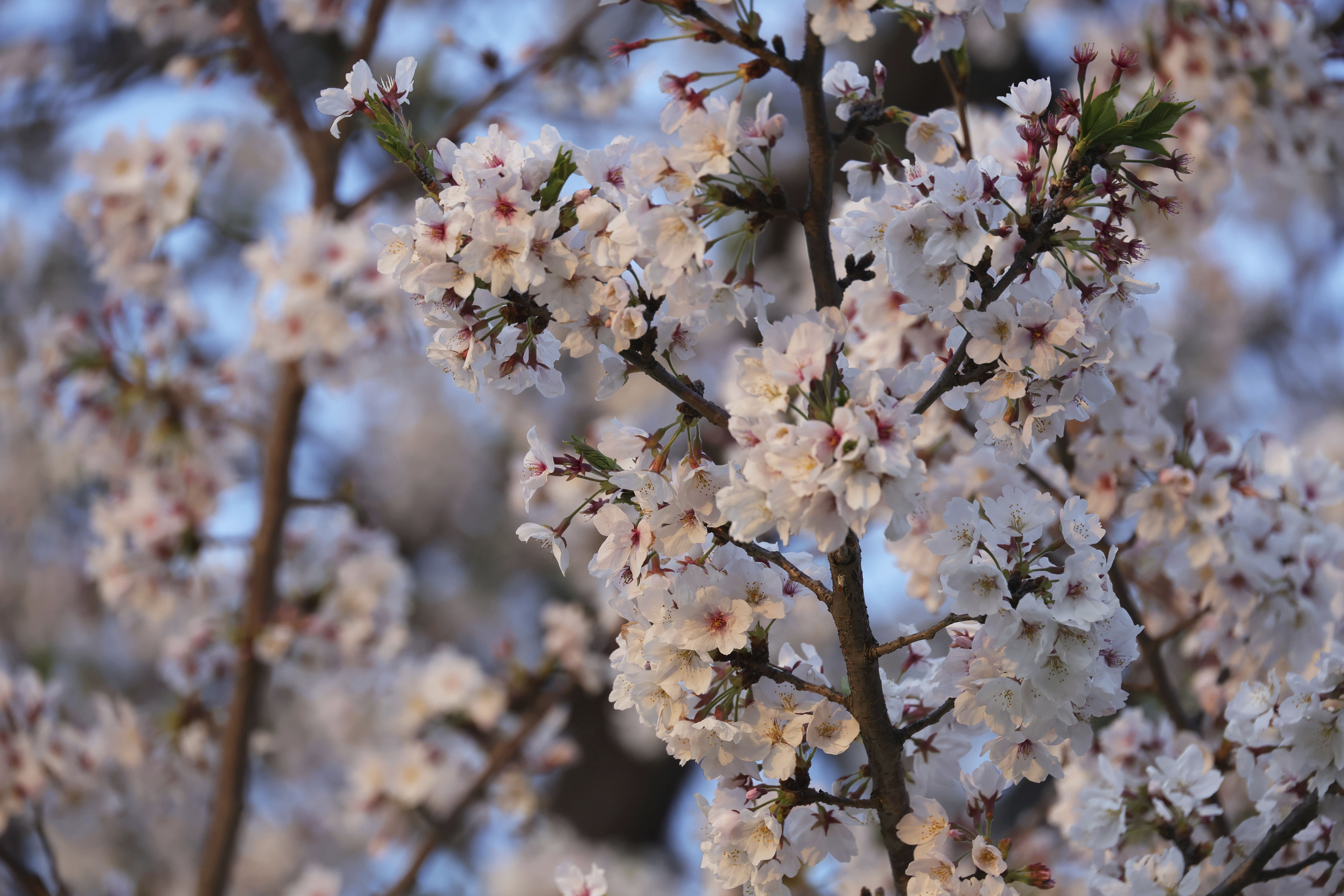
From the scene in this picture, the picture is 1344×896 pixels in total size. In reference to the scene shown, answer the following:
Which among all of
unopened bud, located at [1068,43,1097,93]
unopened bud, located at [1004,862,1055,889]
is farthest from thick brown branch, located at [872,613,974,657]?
unopened bud, located at [1068,43,1097,93]

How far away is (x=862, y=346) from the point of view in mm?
1743

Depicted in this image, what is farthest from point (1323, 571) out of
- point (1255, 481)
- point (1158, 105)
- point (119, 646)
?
point (119, 646)

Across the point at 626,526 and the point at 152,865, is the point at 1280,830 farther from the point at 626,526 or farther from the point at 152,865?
the point at 152,865

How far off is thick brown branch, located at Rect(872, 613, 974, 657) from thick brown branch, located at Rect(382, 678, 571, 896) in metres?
1.85

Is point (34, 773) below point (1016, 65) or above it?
below

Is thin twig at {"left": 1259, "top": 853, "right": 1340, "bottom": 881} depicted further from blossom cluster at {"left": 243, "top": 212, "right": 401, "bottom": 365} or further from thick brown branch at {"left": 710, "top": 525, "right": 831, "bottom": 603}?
blossom cluster at {"left": 243, "top": 212, "right": 401, "bottom": 365}

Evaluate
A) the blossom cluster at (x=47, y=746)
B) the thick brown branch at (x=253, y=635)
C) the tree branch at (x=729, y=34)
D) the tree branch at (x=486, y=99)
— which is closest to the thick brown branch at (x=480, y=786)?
the thick brown branch at (x=253, y=635)

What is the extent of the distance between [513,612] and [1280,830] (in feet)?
20.4

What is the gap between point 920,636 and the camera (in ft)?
3.87

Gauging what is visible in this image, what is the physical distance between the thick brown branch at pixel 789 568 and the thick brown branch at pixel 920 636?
0.27 ft

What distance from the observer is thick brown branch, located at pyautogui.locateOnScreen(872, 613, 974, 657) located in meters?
1.18

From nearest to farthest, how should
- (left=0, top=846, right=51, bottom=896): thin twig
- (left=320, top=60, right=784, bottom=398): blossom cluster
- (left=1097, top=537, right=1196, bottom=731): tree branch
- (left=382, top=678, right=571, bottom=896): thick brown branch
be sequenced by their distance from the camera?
1. (left=320, top=60, right=784, bottom=398): blossom cluster
2. (left=1097, top=537, right=1196, bottom=731): tree branch
3. (left=0, top=846, right=51, bottom=896): thin twig
4. (left=382, top=678, right=571, bottom=896): thick brown branch

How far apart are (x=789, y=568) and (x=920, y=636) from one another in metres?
0.17

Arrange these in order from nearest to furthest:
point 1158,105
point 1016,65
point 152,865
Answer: point 1158,105
point 152,865
point 1016,65
